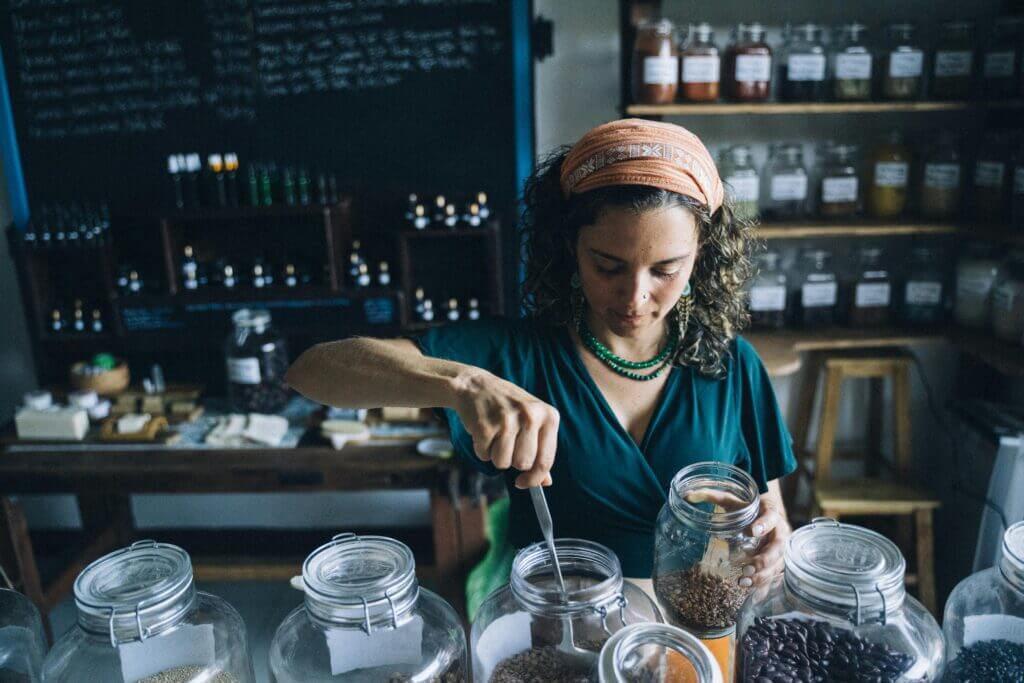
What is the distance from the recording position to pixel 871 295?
2643 millimetres

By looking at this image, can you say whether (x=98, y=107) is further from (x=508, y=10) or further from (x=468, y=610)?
(x=468, y=610)

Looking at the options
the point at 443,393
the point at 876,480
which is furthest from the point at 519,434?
the point at 876,480

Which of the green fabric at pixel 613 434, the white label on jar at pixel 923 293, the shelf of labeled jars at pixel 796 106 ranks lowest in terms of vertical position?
the white label on jar at pixel 923 293

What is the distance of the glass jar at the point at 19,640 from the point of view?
0.79 metres

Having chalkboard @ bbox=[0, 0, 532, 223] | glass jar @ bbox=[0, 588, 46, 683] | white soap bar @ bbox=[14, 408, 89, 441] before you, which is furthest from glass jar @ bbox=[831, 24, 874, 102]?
white soap bar @ bbox=[14, 408, 89, 441]

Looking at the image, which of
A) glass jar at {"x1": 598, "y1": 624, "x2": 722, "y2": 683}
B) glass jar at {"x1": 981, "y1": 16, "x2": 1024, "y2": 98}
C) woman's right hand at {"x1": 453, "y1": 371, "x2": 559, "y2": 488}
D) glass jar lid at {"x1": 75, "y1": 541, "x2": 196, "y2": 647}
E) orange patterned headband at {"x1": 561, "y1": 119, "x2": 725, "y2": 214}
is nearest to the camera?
glass jar at {"x1": 598, "y1": 624, "x2": 722, "y2": 683}

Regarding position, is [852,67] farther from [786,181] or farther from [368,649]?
[368,649]

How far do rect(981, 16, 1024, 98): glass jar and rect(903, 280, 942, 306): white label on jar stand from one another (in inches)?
24.7

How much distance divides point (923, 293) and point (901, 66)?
30.3 inches

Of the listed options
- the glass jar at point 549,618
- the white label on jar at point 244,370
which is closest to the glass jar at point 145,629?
the glass jar at point 549,618

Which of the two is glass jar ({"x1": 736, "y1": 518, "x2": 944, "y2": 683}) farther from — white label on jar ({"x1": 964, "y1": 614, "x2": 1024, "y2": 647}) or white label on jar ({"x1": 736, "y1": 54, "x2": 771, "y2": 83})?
white label on jar ({"x1": 736, "y1": 54, "x2": 771, "y2": 83})

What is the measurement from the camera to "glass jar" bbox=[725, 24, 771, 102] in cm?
235

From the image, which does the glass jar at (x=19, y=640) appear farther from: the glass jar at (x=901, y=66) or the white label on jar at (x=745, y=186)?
the glass jar at (x=901, y=66)

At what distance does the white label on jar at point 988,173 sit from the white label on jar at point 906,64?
0.37 m
